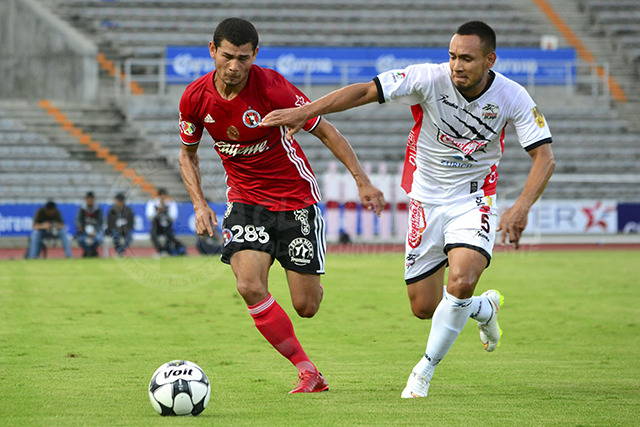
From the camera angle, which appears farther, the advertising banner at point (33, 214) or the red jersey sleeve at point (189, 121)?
the advertising banner at point (33, 214)

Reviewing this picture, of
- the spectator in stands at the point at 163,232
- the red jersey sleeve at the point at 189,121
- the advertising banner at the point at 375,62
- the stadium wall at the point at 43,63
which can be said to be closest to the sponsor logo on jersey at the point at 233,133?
the red jersey sleeve at the point at 189,121

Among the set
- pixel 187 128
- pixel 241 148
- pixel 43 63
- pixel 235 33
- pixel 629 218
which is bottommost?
pixel 629 218

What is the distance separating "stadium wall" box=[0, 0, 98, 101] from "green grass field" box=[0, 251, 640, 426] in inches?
484

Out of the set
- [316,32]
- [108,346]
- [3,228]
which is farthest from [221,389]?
[316,32]

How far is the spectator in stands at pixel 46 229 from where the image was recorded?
19141 mm

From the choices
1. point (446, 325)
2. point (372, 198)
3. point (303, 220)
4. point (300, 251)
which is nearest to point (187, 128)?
point (303, 220)

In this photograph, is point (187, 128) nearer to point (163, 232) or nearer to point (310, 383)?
point (310, 383)

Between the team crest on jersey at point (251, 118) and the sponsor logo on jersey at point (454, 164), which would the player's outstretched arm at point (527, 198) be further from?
the team crest on jersey at point (251, 118)

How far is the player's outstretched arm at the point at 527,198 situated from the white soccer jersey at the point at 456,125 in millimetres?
103

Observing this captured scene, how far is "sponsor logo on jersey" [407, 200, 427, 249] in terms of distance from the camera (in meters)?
6.02

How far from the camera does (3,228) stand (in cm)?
2073

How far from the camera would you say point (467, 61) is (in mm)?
5516

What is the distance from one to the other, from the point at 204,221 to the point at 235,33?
A: 1.17m

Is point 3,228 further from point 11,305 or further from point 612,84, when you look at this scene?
point 612,84
